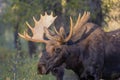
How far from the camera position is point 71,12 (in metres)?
23.0

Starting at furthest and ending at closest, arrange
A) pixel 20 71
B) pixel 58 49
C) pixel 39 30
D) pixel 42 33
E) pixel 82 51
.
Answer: pixel 20 71 → pixel 39 30 → pixel 42 33 → pixel 82 51 → pixel 58 49

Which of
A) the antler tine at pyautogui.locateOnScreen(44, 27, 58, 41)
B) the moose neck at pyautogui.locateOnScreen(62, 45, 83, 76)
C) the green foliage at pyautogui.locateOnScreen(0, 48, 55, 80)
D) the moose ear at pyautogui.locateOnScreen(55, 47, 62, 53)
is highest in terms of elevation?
the antler tine at pyautogui.locateOnScreen(44, 27, 58, 41)

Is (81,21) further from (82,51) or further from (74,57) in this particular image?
(74,57)

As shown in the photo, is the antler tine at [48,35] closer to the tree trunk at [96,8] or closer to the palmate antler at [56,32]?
the palmate antler at [56,32]

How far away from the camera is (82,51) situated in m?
15.1

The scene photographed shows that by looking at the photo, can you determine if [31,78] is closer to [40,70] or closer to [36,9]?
[40,70]

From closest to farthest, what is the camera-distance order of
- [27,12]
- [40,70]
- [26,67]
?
1. [40,70]
2. [26,67]
3. [27,12]

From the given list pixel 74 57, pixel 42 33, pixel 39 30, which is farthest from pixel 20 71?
pixel 74 57

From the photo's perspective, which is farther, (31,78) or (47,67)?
(31,78)

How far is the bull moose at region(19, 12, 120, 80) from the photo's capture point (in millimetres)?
14812

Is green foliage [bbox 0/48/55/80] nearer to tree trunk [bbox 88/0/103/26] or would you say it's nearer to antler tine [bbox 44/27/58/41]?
antler tine [bbox 44/27/58/41]

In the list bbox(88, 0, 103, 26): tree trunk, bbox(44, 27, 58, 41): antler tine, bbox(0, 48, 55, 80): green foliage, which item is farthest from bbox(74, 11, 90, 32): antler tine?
bbox(88, 0, 103, 26): tree trunk

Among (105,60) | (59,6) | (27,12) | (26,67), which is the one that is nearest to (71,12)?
(59,6)

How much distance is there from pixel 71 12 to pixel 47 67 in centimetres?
861
